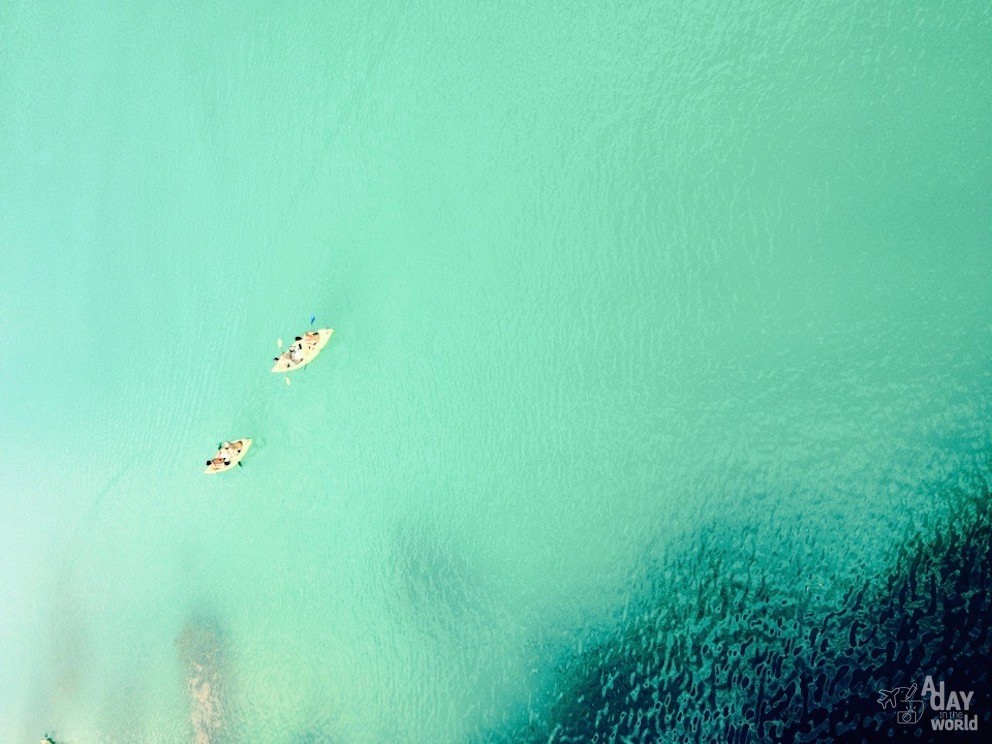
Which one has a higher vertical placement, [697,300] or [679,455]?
[697,300]

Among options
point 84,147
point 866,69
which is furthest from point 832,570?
point 84,147

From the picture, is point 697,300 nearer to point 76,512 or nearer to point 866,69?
point 866,69

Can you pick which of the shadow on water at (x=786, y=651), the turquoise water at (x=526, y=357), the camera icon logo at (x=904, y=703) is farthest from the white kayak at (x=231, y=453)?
the camera icon logo at (x=904, y=703)

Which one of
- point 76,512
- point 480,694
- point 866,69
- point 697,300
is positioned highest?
point 866,69

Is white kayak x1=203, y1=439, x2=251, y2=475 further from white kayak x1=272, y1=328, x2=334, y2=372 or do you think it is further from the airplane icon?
the airplane icon

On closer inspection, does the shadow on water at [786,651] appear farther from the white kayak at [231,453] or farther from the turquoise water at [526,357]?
the white kayak at [231,453]

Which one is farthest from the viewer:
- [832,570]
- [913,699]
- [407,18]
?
[407,18]

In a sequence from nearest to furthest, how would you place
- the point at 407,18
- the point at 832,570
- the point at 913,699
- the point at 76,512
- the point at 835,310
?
the point at 913,699 < the point at 832,570 < the point at 835,310 < the point at 407,18 < the point at 76,512
